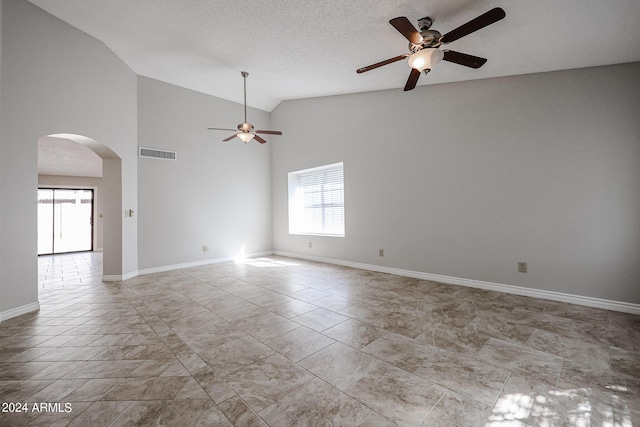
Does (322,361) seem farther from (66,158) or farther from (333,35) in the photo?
(66,158)

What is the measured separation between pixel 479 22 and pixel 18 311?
213 inches

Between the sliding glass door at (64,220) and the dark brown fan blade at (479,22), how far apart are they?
11616 millimetres

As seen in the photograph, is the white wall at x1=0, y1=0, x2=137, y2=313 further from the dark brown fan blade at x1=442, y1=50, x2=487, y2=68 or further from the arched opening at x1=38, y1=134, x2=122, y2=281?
the dark brown fan blade at x1=442, y1=50, x2=487, y2=68

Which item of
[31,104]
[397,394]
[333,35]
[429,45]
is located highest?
[333,35]

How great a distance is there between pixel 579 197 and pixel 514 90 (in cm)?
156

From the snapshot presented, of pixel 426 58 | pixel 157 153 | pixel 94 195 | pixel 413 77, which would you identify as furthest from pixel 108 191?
pixel 94 195

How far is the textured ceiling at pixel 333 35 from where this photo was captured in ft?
8.32

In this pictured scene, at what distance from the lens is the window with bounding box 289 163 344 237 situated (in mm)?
5985

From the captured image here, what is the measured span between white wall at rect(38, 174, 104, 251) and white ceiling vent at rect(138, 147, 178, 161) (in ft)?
18.8

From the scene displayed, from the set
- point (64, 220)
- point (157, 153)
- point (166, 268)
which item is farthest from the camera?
point (64, 220)

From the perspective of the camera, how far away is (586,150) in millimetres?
3246

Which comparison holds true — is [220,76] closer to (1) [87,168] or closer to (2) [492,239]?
(2) [492,239]

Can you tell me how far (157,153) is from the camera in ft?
17.4

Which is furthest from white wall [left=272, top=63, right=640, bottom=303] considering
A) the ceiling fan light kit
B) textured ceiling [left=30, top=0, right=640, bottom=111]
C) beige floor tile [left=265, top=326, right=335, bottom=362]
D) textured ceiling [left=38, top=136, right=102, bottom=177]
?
textured ceiling [left=38, top=136, right=102, bottom=177]
